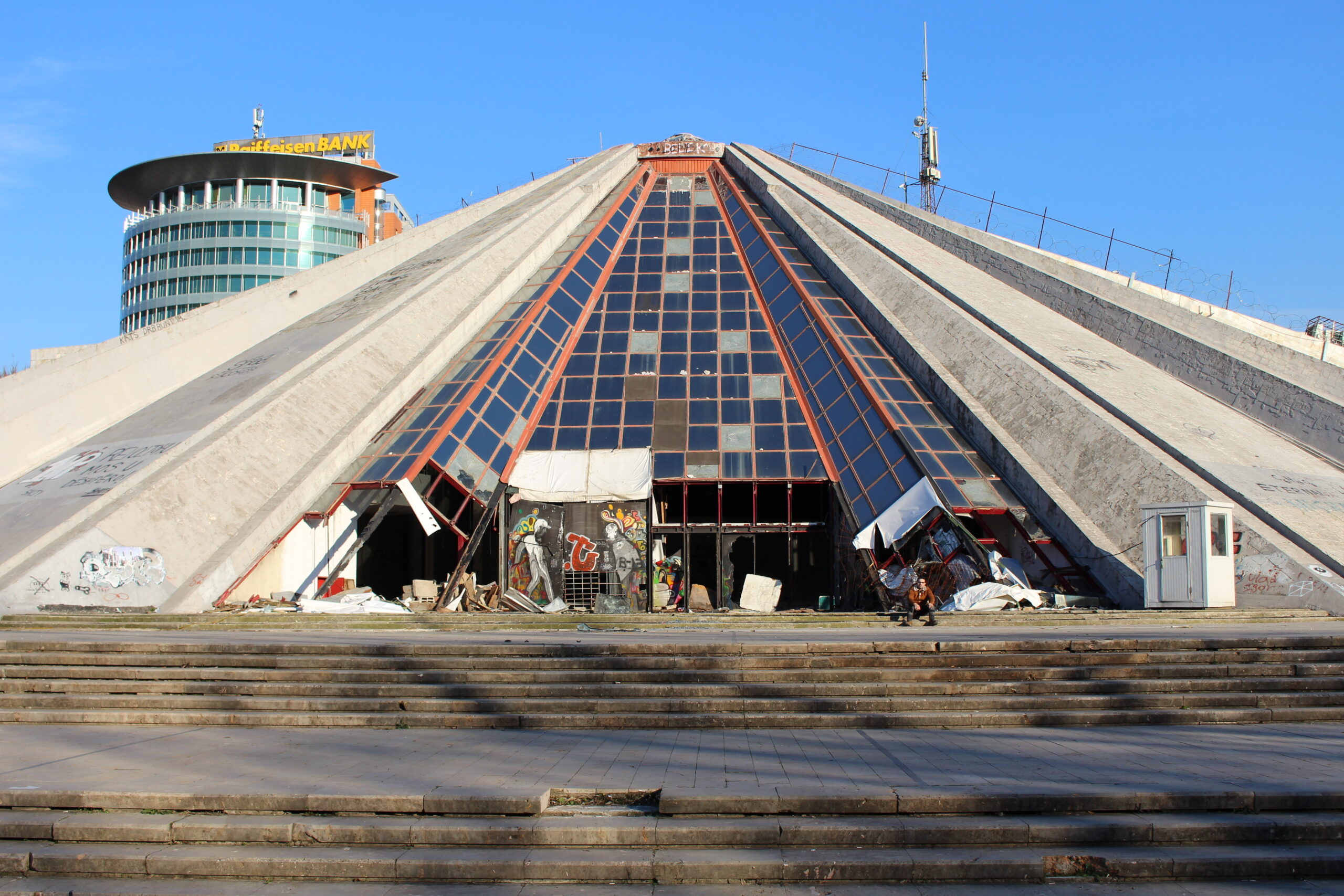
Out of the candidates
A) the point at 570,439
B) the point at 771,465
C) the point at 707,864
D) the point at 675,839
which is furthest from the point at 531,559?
the point at 707,864

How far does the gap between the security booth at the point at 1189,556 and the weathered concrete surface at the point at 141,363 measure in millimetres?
20167

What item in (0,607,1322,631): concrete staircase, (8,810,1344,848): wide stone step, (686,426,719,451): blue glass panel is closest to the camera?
(8,810,1344,848): wide stone step

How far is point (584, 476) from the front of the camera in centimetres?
1966

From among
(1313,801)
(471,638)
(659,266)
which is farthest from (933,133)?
(1313,801)

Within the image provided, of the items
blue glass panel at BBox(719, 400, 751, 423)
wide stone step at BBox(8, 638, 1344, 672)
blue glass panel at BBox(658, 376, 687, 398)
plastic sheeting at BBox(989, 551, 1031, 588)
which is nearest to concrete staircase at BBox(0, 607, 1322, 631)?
plastic sheeting at BBox(989, 551, 1031, 588)

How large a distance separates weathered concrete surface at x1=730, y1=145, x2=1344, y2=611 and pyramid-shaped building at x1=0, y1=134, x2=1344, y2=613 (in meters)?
0.07

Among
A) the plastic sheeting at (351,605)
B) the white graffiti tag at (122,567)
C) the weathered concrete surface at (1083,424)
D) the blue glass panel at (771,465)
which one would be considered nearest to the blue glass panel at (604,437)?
the blue glass panel at (771,465)

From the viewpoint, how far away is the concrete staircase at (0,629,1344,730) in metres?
9.23

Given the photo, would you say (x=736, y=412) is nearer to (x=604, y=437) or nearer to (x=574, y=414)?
(x=604, y=437)

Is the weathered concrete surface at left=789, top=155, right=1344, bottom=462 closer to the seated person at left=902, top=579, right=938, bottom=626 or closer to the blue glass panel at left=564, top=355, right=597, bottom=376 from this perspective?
the seated person at left=902, top=579, right=938, bottom=626

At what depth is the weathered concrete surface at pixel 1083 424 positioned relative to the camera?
1506 centimetres

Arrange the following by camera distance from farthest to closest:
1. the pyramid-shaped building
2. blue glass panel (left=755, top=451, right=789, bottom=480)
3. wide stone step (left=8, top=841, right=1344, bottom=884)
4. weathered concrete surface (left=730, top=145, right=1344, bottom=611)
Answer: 1. blue glass panel (left=755, top=451, right=789, bottom=480)
2. the pyramid-shaped building
3. weathered concrete surface (left=730, top=145, right=1344, bottom=611)
4. wide stone step (left=8, top=841, right=1344, bottom=884)

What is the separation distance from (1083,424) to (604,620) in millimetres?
9449

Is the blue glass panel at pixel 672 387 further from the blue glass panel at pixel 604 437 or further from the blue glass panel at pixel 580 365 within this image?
the blue glass panel at pixel 580 365
